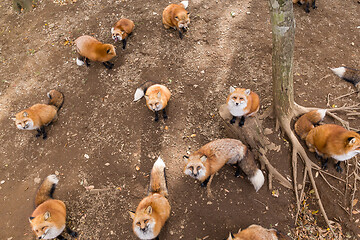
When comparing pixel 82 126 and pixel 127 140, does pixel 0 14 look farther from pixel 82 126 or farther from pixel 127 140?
pixel 127 140

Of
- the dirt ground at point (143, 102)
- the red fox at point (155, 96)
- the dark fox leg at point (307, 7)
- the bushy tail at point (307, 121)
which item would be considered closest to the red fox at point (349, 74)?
the dirt ground at point (143, 102)

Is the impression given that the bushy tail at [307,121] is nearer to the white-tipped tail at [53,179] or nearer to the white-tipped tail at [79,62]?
the white-tipped tail at [53,179]

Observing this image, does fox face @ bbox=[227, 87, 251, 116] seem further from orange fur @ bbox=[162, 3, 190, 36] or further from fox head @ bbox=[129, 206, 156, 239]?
orange fur @ bbox=[162, 3, 190, 36]

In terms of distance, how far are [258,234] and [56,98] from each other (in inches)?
238

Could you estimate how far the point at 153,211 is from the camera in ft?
12.6

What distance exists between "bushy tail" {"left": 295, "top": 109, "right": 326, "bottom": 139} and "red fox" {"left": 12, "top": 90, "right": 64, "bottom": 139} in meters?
6.32

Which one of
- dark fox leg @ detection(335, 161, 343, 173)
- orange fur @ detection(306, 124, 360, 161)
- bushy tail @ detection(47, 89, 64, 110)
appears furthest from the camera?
bushy tail @ detection(47, 89, 64, 110)

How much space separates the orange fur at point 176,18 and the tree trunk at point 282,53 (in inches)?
130

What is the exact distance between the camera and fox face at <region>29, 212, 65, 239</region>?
3.90m

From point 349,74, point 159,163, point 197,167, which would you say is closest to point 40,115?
point 159,163

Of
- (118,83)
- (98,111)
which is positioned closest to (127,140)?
(98,111)

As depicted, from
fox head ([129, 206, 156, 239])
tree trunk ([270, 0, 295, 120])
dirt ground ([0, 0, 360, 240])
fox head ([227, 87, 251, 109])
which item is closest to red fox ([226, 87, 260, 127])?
fox head ([227, 87, 251, 109])

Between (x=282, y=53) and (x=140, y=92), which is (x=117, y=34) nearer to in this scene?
(x=140, y=92)

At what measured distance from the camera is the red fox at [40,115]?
537cm
